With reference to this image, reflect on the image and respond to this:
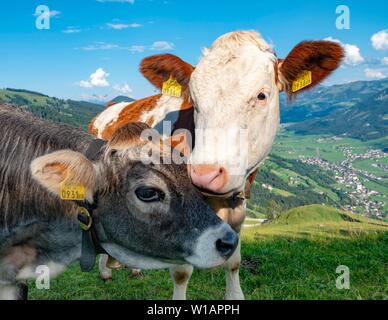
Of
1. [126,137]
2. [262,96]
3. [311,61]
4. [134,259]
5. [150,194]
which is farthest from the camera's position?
[311,61]

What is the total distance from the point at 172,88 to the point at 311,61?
6.62ft

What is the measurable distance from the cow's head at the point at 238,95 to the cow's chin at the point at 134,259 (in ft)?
3.63

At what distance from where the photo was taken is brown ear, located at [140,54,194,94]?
570cm

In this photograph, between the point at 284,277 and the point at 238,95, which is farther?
the point at 284,277

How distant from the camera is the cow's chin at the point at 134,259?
14.8ft

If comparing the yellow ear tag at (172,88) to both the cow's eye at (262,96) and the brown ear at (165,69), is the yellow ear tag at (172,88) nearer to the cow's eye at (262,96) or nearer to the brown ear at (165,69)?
the brown ear at (165,69)

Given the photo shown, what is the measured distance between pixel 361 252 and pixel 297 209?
31.6 feet

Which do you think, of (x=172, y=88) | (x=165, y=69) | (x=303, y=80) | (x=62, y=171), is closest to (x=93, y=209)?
(x=62, y=171)

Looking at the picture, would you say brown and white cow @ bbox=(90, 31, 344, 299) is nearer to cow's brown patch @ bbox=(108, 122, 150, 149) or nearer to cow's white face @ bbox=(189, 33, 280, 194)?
cow's white face @ bbox=(189, 33, 280, 194)

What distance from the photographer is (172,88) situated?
5918mm

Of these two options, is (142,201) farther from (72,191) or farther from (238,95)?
(238,95)
